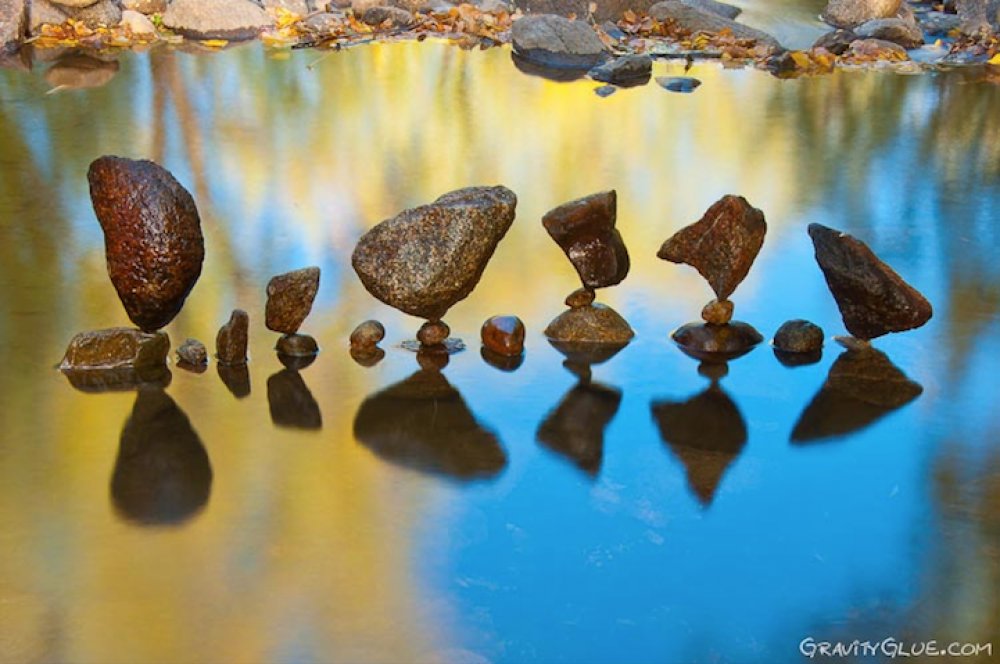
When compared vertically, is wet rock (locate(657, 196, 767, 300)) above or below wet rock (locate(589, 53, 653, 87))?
above

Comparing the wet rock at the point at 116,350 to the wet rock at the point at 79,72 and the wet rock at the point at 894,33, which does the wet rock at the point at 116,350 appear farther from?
the wet rock at the point at 894,33

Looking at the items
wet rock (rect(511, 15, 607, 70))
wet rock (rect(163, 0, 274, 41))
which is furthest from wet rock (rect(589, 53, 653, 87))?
wet rock (rect(163, 0, 274, 41))

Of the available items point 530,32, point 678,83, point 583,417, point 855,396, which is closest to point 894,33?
point 678,83

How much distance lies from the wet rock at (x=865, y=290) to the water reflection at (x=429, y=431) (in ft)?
3.42

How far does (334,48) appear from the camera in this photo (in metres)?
7.68

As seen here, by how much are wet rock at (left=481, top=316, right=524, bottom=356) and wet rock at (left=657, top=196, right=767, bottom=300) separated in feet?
1.67

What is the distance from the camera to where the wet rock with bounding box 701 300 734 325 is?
3.32 meters

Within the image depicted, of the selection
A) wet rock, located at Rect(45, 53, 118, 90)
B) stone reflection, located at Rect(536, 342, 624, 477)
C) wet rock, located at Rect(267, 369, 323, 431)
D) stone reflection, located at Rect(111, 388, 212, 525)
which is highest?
stone reflection, located at Rect(536, 342, 624, 477)

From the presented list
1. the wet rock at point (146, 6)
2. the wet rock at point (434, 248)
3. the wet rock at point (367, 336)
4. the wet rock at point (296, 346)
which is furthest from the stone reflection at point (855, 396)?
the wet rock at point (146, 6)

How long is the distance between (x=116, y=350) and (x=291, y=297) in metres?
0.45

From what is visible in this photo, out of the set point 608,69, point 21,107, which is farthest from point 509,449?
point 608,69

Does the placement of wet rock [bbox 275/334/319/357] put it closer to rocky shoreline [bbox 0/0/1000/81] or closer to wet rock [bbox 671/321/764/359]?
wet rock [bbox 671/321/764/359]

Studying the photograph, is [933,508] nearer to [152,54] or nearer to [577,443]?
[577,443]

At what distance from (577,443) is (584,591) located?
60 cm
